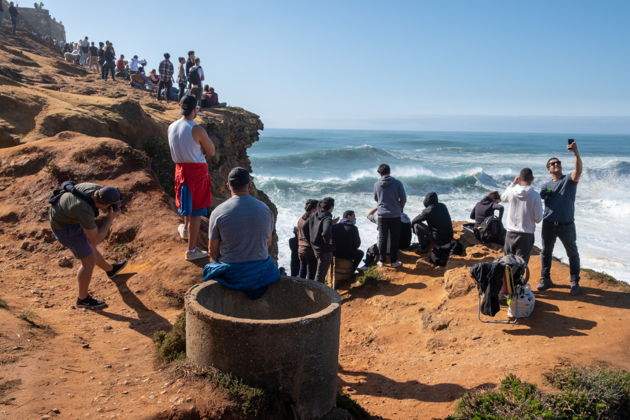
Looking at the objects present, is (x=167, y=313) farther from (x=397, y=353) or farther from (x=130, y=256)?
(x=397, y=353)

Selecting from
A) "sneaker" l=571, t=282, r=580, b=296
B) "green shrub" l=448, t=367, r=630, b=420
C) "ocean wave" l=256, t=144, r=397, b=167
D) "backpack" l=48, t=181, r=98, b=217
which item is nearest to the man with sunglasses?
"sneaker" l=571, t=282, r=580, b=296

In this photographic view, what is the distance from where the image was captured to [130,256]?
7.21 m

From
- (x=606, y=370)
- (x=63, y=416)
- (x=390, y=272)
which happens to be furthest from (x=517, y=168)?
(x=63, y=416)

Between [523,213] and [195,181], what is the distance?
4.47 metres

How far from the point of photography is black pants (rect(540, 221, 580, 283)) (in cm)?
680

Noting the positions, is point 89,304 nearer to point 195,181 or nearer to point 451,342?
point 195,181

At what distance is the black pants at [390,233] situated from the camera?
8852 mm

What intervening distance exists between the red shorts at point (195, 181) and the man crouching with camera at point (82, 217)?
90cm

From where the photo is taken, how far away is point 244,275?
461 centimetres

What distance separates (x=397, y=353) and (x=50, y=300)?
4.49 metres

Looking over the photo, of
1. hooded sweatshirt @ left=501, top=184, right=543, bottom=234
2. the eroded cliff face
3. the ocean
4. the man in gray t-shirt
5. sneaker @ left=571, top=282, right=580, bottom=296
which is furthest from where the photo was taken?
the ocean

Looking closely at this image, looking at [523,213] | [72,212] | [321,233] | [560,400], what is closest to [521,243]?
[523,213]

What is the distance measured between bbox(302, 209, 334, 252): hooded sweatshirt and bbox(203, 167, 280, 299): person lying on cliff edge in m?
3.34

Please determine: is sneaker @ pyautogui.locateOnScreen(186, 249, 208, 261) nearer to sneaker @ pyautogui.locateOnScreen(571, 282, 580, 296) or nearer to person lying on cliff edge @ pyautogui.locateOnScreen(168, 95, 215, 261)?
person lying on cliff edge @ pyautogui.locateOnScreen(168, 95, 215, 261)
